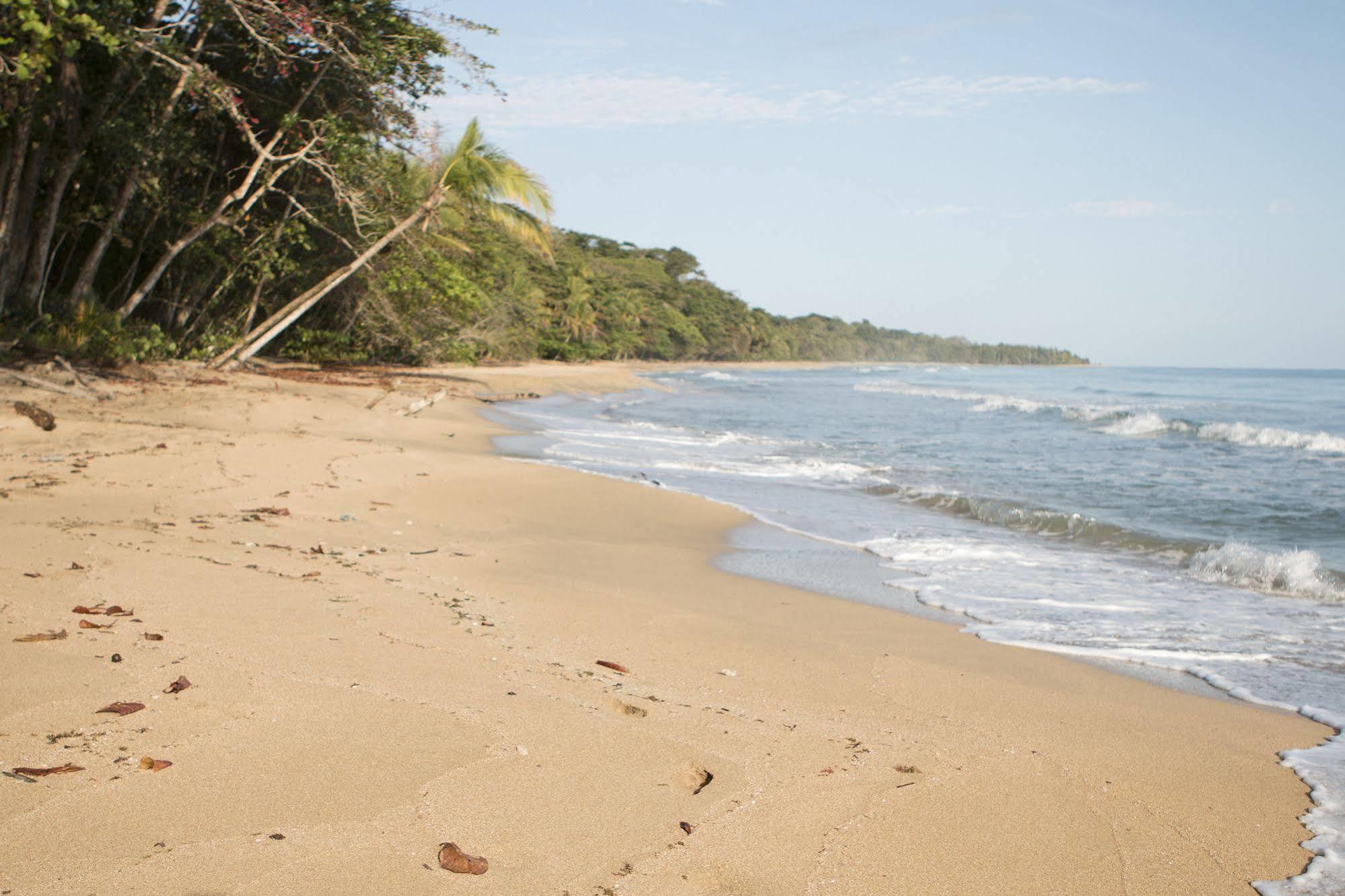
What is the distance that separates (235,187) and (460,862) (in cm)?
1439

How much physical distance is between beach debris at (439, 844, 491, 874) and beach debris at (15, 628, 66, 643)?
183cm

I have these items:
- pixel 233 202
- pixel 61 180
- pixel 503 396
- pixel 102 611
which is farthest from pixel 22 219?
pixel 503 396

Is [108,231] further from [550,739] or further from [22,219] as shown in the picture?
[550,739]

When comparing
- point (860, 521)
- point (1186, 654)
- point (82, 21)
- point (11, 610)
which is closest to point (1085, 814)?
point (1186, 654)

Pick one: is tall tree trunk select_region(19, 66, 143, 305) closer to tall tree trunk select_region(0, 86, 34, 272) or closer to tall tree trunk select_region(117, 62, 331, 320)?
tall tree trunk select_region(0, 86, 34, 272)

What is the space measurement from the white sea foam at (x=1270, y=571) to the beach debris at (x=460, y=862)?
253 inches

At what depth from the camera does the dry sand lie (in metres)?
2.11

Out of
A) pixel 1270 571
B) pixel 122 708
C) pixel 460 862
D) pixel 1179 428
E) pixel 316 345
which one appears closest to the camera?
pixel 460 862

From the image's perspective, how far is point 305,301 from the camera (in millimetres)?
15938

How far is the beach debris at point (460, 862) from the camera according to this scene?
2.04m

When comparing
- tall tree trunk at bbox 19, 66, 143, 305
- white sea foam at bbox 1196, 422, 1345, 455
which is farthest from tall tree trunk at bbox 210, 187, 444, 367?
white sea foam at bbox 1196, 422, 1345, 455

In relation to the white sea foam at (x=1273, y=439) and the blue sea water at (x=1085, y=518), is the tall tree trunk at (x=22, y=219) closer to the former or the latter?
the blue sea water at (x=1085, y=518)

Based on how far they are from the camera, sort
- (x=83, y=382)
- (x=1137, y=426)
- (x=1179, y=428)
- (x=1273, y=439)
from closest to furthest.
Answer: (x=83, y=382) → (x=1273, y=439) → (x=1179, y=428) → (x=1137, y=426)

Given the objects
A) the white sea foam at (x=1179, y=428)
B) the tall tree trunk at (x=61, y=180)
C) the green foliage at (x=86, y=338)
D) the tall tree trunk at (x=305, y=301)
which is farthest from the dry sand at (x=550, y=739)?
the white sea foam at (x=1179, y=428)
